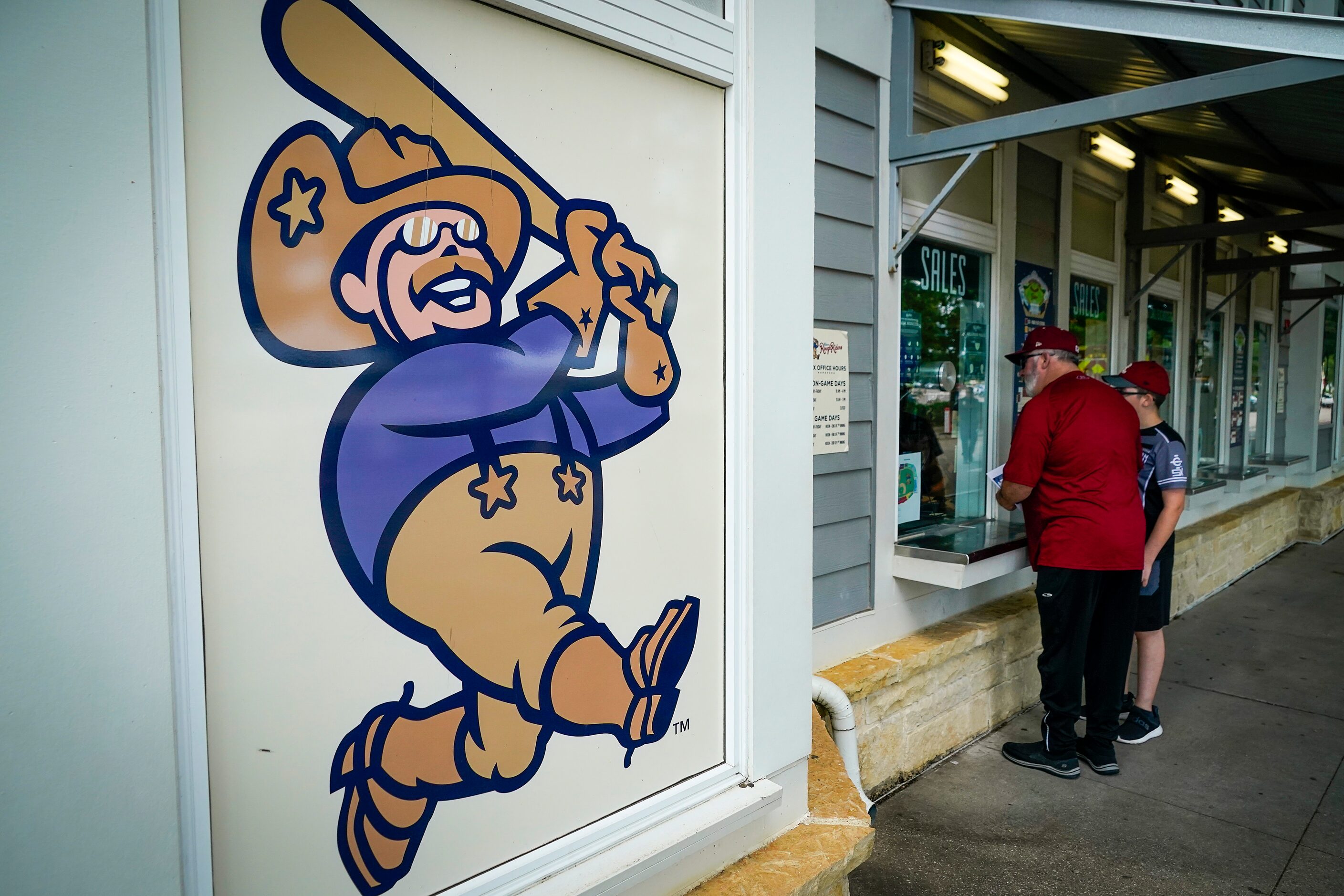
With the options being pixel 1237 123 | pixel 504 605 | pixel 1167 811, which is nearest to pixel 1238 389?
pixel 1237 123

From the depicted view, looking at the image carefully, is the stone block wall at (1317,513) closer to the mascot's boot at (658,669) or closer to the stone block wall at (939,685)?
the stone block wall at (939,685)

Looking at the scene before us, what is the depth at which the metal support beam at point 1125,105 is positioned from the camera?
9.90 ft

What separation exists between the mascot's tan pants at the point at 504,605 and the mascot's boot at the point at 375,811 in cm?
3

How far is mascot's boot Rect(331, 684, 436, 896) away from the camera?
138 cm

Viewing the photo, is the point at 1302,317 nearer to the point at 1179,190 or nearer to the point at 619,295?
the point at 1179,190

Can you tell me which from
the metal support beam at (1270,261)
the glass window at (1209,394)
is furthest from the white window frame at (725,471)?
the glass window at (1209,394)

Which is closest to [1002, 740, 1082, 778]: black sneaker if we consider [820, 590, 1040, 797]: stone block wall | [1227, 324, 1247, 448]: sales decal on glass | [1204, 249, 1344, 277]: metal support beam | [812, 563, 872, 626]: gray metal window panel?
[820, 590, 1040, 797]: stone block wall

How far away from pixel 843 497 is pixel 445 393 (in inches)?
105

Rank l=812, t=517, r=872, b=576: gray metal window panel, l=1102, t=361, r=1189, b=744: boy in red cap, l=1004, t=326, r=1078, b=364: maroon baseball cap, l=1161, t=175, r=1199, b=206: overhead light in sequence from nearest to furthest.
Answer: l=812, t=517, r=872, b=576: gray metal window panel < l=1004, t=326, r=1078, b=364: maroon baseball cap < l=1102, t=361, r=1189, b=744: boy in red cap < l=1161, t=175, r=1199, b=206: overhead light

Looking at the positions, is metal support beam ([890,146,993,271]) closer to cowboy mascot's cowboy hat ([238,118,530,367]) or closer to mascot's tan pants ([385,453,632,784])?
mascot's tan pants ([385,453,632,784])

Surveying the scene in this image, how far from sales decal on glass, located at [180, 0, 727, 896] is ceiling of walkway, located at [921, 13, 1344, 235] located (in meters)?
2.79

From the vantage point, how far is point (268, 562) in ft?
4.25

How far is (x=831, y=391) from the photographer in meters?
3.68

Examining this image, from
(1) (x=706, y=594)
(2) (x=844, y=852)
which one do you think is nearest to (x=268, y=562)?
(1) (x=706, y=594)
